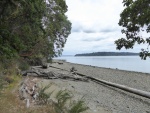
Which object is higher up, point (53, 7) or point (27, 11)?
point (53, 7)

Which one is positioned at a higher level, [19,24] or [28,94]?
[19,24]

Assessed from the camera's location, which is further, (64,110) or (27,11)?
(27,11)

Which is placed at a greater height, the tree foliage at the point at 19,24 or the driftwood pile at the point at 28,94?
the tree foliage at the point at 19,24

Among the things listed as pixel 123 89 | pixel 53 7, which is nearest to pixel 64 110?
pixel 123 89

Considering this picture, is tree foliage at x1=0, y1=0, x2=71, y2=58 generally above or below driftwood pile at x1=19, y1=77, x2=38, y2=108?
above

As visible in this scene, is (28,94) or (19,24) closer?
(28,94)

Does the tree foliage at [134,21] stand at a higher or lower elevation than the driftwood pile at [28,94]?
higher

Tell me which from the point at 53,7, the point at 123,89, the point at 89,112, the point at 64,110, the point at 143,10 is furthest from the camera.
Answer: the point at 53,7

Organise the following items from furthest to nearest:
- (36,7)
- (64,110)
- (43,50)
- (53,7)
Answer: (53,7)
(43,50)
(36,7)
(64,110)

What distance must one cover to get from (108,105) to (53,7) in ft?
68.0

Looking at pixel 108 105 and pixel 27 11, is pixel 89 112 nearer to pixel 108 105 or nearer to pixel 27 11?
pixel 108 105

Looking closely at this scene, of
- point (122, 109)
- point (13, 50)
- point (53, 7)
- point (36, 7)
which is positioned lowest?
point (122, 109)

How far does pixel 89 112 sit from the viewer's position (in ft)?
A: 32.0

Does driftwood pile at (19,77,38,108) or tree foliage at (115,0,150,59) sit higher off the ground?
tree foliage at (115,0,150,59)
